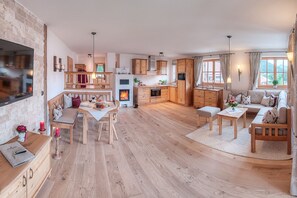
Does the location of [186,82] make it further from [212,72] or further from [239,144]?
[239,144]

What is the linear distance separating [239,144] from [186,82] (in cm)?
471

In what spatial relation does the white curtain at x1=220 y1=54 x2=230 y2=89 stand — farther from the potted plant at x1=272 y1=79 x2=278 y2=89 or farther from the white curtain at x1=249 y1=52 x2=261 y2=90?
the potted plant at x1=272 y1=79 x2=278 y2=89

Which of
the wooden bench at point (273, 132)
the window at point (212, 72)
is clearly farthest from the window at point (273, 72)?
the wooden bench at point (273, 132)

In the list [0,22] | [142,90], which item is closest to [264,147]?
[0,22]

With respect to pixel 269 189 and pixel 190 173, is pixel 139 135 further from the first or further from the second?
pixel 269 189

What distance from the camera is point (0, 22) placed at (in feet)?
6.75

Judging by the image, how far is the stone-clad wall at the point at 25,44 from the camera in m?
2.18

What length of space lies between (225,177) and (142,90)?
614 cm

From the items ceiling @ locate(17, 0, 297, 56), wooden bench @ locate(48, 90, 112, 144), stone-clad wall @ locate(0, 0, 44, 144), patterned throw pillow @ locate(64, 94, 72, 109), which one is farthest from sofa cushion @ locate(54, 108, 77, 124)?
ceiling @ locate(17, 0, 297, 56)

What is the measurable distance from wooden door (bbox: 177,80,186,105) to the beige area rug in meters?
3.57

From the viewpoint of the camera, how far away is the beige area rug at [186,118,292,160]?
10.9ft

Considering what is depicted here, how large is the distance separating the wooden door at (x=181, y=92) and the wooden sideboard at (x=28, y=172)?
21.6 ft

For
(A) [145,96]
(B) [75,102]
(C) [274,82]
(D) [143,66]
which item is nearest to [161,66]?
(D) [143,66]

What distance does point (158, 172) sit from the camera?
2709mm
